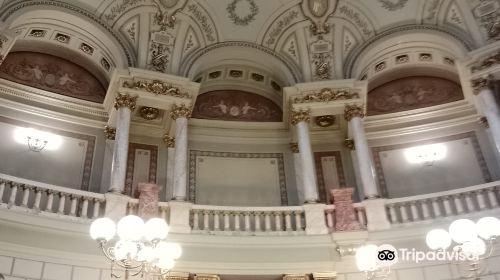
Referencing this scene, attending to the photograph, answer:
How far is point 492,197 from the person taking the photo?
1122 centimetres

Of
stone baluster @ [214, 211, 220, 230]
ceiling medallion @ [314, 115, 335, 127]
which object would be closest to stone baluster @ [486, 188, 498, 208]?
ceiling medallion @ [314, 115, 335, 127]

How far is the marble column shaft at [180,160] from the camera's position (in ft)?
38.0

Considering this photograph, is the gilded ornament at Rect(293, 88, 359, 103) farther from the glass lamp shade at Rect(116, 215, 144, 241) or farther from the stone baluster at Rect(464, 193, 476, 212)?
the glass lamp shade at Rect(116, 215, 144, 241)

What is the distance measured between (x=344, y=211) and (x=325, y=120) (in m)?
3.41

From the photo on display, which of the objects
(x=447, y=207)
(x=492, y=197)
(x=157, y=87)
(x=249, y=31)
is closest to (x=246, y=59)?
(x=249, y=31)

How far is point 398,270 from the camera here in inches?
426

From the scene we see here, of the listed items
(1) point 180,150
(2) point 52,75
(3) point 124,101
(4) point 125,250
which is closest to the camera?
(4) point 125,250

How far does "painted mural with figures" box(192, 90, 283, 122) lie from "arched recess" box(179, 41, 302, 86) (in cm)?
99

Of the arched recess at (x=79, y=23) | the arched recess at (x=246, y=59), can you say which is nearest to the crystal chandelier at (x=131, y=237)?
the arched recess at (x=79, y=23)

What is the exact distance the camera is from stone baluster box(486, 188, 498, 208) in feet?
36.5

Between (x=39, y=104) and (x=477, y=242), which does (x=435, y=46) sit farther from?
(x=39, y=104)

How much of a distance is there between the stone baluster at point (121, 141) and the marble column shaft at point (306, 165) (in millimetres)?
3950

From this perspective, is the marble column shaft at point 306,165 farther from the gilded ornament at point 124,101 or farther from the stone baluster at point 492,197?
the gilded ornament at point 124,101

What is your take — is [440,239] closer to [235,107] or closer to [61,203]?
[61,203]
